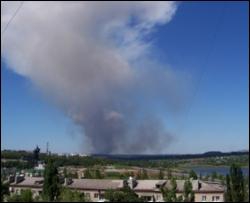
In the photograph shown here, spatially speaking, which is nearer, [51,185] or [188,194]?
[51,185]

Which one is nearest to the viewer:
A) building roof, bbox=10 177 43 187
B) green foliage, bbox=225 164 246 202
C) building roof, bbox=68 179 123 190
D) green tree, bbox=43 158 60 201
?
green tree, bbox=43 158 60 201

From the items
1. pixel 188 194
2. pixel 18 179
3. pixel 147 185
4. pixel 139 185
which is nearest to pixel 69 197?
pixel 188 194

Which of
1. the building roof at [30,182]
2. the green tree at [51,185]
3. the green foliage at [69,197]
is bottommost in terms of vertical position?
the green foliage at [69,197]

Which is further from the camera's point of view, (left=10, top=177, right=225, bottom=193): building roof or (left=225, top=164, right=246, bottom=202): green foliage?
(left=10, top=177, right=225, bottom=193): building roof

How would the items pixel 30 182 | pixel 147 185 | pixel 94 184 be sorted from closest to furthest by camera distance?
pixel 147 185 < pixel 94 184 < pixel 30 182

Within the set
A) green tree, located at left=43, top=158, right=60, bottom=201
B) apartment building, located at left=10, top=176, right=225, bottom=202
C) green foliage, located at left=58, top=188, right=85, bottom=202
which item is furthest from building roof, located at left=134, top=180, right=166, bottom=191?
green foliage, located at left=58, top=188, right=85, bottom=202

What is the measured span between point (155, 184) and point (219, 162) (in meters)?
145

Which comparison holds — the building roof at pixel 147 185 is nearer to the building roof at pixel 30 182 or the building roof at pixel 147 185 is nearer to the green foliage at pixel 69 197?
the building roof at pixel 30 182

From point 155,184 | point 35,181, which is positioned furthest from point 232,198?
point 35,181

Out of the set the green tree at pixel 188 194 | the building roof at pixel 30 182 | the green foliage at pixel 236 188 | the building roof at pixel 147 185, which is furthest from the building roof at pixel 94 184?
the green foliage at pixel 236 188

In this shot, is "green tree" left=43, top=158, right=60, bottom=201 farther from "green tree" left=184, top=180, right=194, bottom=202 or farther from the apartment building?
"green tree" left=184, top=180, right=194, bottom=202

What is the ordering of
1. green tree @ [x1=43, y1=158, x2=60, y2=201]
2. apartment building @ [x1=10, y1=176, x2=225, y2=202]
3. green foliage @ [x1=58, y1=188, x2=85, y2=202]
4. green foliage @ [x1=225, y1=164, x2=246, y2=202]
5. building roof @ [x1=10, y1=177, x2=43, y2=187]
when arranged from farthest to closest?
building roof @ [x1=10, y1=177, x2=43, y2=187] → apartment building @ [x1=10, y1=176, x2=225, y2=202] → green foliage @ [x1=225, y1=164, x2=246, y2=202] → green tree @ [x1=43, y1=158, x2=60, y2=201] → green foliage @ [x1=58, y1=188, x2=85, y2=202]

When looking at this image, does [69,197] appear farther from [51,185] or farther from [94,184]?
[94,184]

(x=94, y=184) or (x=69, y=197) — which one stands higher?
(x=94, y=184)
